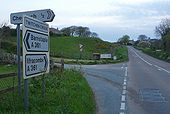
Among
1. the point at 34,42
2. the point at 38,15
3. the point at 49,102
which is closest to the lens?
the point at 34,42

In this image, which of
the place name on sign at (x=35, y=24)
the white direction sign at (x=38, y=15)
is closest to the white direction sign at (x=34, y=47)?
the place name on sign at (x=35, y=24)

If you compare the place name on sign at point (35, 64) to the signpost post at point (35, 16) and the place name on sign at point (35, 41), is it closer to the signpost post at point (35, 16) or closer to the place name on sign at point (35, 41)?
the place name on sign at point (35, 41)

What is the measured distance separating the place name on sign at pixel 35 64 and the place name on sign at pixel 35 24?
0.61 meters

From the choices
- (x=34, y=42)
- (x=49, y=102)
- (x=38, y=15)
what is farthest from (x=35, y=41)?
(x=49, y=102)

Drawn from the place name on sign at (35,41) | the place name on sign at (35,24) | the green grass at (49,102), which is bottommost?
the green grass at (49,102)

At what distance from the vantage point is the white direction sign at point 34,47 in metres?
8.09

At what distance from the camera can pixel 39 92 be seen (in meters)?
11.6

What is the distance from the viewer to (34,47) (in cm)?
866

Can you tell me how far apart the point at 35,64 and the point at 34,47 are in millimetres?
378

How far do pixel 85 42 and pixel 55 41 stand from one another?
8.61 m

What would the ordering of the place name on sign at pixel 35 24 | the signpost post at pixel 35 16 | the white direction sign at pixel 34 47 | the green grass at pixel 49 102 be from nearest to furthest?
the white direction sign at pixel 34 47 → the place name on sign at pixel 35 24 → the green grass at pixel 49 102 → the signpost post at pixel 35 16

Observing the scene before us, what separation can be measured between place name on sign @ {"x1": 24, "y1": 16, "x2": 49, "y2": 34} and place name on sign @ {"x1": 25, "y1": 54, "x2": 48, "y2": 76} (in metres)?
0.61

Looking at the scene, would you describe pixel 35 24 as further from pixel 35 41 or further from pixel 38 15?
pixel 38 15

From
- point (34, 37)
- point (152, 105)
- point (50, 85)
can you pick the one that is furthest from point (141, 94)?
point (34, 37)
